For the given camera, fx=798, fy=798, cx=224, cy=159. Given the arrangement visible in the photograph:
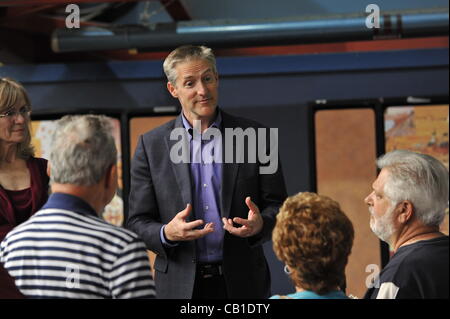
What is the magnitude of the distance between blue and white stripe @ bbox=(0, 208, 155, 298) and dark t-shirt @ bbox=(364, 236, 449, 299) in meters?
0.77

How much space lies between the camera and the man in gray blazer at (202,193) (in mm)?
2639

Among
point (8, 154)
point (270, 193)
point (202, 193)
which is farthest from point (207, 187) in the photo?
point (8, 154)

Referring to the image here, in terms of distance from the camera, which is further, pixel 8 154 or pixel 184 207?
pixel 8 154

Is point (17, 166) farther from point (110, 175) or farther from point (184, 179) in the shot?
point (110, 175)

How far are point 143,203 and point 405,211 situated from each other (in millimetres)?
857

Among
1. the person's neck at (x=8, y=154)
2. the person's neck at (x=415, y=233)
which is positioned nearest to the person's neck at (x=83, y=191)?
the person's neck at (x=8, y=154)

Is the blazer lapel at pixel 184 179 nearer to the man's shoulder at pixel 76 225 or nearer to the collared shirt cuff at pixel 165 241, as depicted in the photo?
the collared shirt cuff at pixel 165 241

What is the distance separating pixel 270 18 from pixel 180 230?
2873 mm

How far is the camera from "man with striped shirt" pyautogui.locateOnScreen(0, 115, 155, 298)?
1981mm

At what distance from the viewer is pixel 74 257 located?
2.01 metres

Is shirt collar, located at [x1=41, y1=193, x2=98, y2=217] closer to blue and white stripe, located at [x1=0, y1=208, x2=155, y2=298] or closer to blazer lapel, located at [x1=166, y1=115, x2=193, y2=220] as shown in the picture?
blue and white stripe, located at [x1=0, y1=208, x2=155, y2=298]

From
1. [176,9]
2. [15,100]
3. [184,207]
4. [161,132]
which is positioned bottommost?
[184,207]

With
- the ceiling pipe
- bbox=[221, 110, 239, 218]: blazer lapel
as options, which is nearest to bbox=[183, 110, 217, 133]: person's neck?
bbox=[221, 110, 239, 218]: blazer lapel

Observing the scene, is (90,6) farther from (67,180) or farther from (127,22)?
(67,180)
